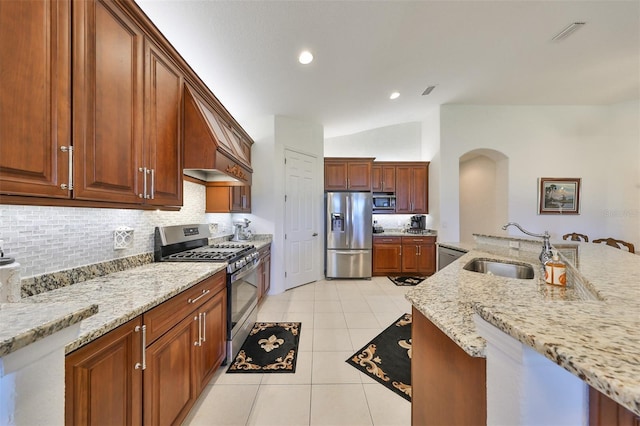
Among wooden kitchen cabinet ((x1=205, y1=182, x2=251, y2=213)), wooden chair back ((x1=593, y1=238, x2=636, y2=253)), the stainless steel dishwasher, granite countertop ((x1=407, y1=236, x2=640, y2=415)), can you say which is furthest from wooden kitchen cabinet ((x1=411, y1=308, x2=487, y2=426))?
wooden chair back ((x1=593, y1=238, x2=636, y2=253))

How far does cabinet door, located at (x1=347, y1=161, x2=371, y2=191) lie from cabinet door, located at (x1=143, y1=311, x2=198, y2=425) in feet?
12.6

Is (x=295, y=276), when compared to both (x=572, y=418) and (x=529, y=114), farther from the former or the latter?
(x=529, y=114)

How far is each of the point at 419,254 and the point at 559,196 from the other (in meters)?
2.76

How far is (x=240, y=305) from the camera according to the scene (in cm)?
223

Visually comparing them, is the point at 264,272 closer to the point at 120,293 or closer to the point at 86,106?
the point at 120,293

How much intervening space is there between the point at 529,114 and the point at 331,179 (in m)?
3.92

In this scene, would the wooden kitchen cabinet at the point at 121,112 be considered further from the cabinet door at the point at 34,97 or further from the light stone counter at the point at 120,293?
the light stone counter at the point at 120,293

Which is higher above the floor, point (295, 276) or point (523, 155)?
Answer: point (523, 155)

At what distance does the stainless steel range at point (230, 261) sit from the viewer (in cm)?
200

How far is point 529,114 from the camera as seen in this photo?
14.9 feet

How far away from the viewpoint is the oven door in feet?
6.58

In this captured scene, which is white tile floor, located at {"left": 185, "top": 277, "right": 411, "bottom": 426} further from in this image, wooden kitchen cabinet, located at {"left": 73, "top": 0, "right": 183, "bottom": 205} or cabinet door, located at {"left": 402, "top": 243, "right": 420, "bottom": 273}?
cabinet door, located at {"left": 402, "top": 243, "right": 420, "bottom": 273}

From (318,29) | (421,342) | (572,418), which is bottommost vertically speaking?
(421,342)

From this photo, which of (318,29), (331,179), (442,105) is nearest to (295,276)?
(331,179)
